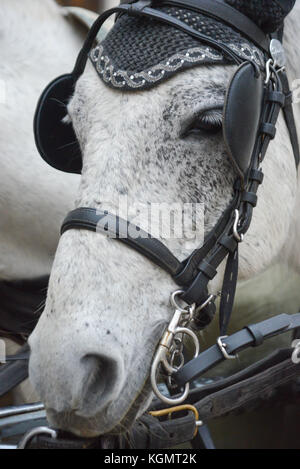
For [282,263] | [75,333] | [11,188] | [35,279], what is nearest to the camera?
[75,333]

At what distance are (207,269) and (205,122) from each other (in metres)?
0.25

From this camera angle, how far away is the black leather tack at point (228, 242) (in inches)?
40.8

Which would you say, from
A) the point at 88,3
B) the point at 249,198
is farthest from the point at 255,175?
the point at 88,3

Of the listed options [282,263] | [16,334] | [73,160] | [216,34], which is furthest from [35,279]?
[216,34]

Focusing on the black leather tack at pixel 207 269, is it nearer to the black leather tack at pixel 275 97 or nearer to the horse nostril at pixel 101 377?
the horse nostril at pixel 101 377

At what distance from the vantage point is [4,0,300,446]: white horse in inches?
34.5

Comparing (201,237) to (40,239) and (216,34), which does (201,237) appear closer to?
(216,34)

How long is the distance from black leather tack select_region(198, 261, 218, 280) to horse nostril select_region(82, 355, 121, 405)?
9.3 inches

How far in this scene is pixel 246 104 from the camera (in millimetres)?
993

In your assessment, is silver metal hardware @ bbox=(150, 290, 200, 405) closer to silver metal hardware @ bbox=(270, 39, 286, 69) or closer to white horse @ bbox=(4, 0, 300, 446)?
white horse @ bbox=(4, 0, 300, 446)

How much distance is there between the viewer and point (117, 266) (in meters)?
0.92

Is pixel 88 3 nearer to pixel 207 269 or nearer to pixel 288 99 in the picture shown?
pixel 288 99

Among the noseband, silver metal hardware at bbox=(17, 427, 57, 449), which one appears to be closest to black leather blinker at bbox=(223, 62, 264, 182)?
the noseband

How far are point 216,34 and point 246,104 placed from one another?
157mm
